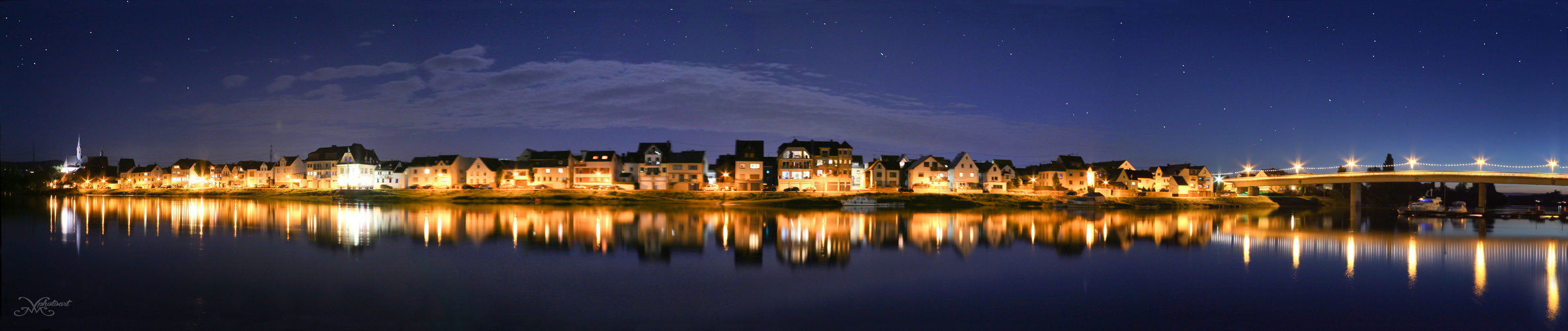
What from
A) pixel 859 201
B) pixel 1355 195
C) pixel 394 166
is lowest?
pixel 1355 195

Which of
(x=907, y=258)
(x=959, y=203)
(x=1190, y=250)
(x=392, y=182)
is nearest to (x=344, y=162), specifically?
(x=392, y=182)

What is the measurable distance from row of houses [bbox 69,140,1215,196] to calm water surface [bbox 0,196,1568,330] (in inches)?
1282

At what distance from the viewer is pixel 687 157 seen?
68562 millimetres

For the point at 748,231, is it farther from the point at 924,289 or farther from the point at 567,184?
the point at 567,184

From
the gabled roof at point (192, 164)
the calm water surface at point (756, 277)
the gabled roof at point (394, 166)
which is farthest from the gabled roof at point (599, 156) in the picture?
the gabled roof at point (192, 164)

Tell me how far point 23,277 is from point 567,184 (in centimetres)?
5260

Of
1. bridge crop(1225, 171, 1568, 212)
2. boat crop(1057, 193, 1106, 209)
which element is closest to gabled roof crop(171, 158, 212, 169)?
boat crop(1057, 193, 1106, 209)

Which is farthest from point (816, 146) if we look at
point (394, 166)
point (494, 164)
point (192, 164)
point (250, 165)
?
point (192, 164)

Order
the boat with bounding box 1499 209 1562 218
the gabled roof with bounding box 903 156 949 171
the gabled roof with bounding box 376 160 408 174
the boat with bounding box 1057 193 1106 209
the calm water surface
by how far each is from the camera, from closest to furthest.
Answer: the calm water surface, the boat with bounding box 1499 209 1562 218, the boat with bounding box 1057 193 1106 209, the gabled roof with bounding box 903 156 949 171, the gabled roof with bounding box 376 160 408 174

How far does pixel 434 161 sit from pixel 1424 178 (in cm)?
9493

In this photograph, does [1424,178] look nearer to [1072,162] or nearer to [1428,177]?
[1428,177]

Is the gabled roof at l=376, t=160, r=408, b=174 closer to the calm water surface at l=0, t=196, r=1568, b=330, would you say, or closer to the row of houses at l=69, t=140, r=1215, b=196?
the row of houses at l=69, t=140, r=1215, b=196

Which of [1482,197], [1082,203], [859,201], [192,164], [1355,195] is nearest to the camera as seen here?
[859,201]

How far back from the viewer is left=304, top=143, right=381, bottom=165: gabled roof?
258 ft
